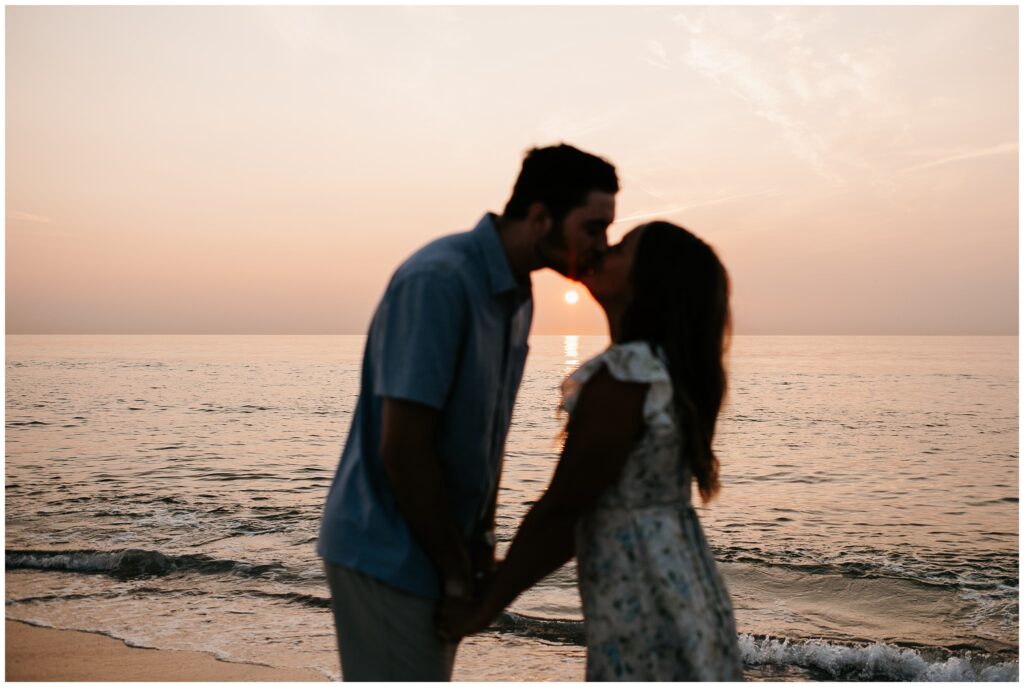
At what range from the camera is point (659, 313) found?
6.82 feet

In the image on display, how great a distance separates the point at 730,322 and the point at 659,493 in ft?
1.65

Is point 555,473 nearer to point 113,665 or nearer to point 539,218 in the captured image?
point 539,218

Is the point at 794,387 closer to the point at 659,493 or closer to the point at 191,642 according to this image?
the point at 191,642

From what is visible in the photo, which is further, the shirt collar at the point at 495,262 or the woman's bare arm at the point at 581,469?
the shirt collar at the point at 495,262

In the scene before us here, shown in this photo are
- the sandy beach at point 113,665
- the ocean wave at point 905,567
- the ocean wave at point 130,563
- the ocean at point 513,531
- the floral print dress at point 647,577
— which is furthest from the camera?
the ocean wave at point 905,567

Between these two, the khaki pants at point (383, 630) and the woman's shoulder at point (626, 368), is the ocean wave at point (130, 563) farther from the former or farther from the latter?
the woman's shoulder at point (626, 368)

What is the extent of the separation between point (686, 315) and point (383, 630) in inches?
43.3

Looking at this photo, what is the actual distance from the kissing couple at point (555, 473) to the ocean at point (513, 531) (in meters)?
0.27

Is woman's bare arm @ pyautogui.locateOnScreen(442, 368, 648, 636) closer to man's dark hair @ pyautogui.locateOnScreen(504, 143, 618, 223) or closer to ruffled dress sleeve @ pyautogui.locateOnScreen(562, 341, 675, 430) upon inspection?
ruffled dress sleeve @ pyautogui.locateOnScreen(562, 341, 675, 430)

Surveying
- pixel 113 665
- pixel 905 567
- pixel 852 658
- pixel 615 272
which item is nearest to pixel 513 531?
pixel 905 567

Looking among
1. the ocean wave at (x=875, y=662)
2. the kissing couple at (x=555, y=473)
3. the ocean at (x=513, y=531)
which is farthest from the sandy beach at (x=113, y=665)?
the kissing couple at (x=555, y=473)

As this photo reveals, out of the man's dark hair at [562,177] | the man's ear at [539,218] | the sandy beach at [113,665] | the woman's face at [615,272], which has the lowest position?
the sandy beach at [113,665]

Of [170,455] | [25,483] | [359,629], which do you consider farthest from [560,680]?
[170,455]

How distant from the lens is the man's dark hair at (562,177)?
2.20 meters
